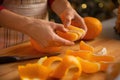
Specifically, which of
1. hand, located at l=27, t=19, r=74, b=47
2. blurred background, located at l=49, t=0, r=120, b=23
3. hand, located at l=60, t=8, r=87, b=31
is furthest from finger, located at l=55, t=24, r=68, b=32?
blurred background, located at l=49, t=0, r=120, b=23

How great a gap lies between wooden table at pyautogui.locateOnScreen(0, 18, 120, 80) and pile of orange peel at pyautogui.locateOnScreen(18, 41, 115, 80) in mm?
31

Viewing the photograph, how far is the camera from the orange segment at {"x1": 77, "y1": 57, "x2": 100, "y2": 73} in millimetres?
785

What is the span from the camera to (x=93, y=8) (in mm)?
1482

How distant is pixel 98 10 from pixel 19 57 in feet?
2.47

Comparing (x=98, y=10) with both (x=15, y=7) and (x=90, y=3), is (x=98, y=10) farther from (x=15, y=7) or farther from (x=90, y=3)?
(x=15, y=7)

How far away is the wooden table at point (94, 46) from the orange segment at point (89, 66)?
0.02 meters

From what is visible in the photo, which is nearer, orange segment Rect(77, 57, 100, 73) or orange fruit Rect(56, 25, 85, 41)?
orange segment Rect(77, 57, 100, 73)

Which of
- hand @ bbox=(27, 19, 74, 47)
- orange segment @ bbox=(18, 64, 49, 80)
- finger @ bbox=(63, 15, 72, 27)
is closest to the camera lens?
orange segment @ bbox=(18, 64, 49, 80)

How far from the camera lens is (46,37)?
2.72 ft

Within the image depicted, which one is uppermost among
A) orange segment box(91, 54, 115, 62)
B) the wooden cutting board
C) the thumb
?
the thumb

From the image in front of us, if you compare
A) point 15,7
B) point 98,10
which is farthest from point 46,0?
point 98,10

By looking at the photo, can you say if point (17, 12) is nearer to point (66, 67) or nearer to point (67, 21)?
point (67, 21)

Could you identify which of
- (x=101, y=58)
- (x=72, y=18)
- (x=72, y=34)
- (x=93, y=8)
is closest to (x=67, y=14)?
(x=72, y=18)

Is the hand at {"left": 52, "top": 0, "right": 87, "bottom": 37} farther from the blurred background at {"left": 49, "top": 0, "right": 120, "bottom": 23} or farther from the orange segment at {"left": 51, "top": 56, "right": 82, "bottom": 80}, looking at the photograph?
the blurred background at {"left": 49, "top": 0, "right": 120, "bottom": 23}
